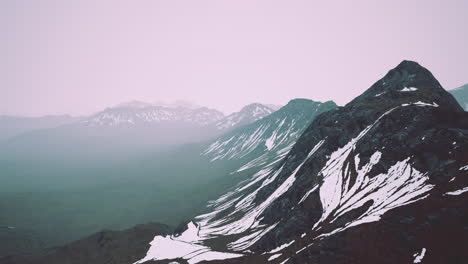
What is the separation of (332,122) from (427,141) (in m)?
59.1

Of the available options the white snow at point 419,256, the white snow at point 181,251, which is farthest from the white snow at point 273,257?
the white snow at point 419,256

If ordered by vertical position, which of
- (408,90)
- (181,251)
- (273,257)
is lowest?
(273,257)

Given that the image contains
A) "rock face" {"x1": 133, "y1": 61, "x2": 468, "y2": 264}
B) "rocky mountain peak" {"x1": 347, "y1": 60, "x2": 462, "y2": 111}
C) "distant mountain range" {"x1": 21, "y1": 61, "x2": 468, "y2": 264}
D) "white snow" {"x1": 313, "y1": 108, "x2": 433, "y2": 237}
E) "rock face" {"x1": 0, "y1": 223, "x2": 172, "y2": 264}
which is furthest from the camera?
"rock face" {"x1": 0, "y1": 223, "x2": 172, "y2": 264}

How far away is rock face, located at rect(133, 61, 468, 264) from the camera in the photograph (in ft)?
189

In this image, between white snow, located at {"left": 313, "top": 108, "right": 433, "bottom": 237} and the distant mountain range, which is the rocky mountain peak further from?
white snow, located at {"left": 313, "top": 108, "right": 433, "bottom": 237}

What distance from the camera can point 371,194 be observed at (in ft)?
261

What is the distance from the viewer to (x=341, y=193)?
92.7m

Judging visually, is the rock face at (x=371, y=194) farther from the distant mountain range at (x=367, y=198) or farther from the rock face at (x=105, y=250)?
the rock face at (x=105, y=250)

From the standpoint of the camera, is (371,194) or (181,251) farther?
(181,251)

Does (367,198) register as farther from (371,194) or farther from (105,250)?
(105,250)

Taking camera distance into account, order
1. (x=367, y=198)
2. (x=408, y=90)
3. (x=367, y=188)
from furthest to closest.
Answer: (x=408, y=90) → (x=367, y=188) → (x=367, y=198)

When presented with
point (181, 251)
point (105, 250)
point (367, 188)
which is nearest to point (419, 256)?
point (367, 188)

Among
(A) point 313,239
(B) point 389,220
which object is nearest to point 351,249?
(B) point 389,220

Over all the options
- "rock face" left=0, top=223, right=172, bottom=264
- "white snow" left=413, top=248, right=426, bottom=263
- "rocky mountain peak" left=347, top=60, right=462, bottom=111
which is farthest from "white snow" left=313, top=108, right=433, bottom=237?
"rock face" left=0, top=223, right=172, bottom=264
